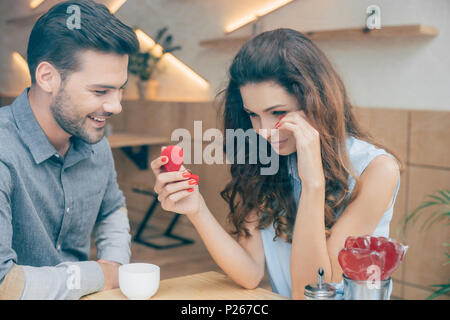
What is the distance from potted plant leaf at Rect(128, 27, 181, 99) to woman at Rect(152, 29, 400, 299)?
6.4 inches

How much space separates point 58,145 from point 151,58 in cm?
28

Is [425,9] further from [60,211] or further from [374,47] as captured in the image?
[60,211]

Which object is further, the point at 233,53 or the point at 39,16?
the point at 233,53

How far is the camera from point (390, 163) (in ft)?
3.50

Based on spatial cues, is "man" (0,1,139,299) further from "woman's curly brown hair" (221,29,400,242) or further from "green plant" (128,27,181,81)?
"woman's curly brown hair" (221,29,400,242)

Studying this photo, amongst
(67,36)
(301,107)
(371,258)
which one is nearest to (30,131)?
(67,36)

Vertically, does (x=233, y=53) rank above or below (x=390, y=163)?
above

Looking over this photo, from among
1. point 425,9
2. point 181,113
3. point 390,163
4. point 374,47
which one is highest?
point 425,9

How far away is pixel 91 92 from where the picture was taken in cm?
99

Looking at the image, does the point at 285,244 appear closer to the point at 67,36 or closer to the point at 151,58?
the point at 151,58

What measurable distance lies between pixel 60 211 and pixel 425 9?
1.26m

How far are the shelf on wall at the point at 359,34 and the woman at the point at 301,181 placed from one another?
0.11m

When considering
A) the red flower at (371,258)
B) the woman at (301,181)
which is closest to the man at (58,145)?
the woman at (301,181)
